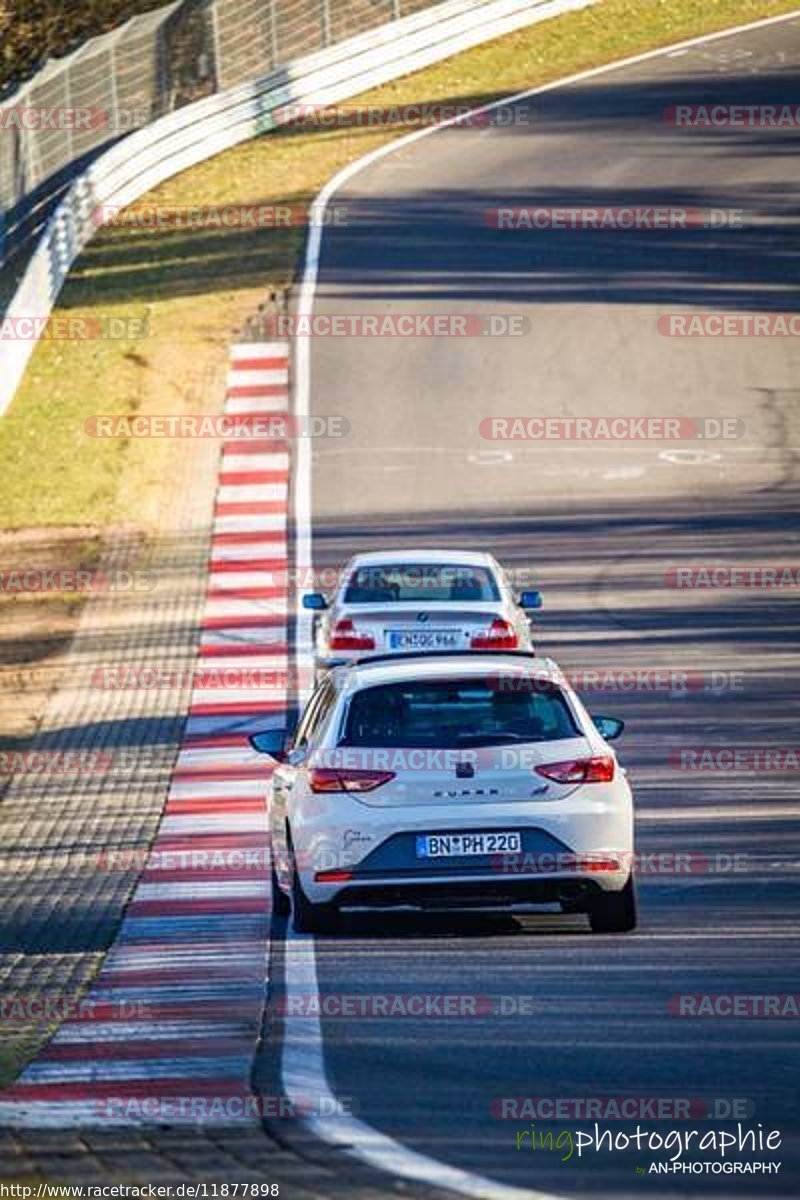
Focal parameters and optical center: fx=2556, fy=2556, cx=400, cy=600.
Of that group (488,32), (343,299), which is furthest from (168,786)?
(488,32)

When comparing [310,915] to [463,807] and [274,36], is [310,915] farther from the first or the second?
[274,36]

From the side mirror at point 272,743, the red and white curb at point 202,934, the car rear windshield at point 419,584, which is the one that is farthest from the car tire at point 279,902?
the car rear windshield at point 419,584

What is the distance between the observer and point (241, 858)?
54.2 feet

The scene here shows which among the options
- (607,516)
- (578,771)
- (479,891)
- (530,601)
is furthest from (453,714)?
(607,516)

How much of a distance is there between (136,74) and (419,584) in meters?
26.1

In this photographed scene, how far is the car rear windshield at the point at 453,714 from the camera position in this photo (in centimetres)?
1294

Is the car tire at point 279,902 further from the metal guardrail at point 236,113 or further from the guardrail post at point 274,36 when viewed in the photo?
the guardrail post at point 274,36

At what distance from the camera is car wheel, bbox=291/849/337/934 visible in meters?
12.9

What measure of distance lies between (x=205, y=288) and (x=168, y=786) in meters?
21.1

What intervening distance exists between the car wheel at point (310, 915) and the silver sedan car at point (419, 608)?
252 inches

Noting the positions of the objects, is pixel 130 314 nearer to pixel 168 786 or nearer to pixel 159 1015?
pixel 168 786

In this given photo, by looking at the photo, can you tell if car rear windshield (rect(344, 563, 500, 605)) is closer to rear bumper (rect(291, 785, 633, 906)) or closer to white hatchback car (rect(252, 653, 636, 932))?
white hatchback car (rect(252, 653, 636, 932))

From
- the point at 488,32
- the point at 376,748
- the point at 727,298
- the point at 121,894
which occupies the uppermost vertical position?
the point at 488,32

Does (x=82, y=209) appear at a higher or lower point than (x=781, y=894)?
higher
